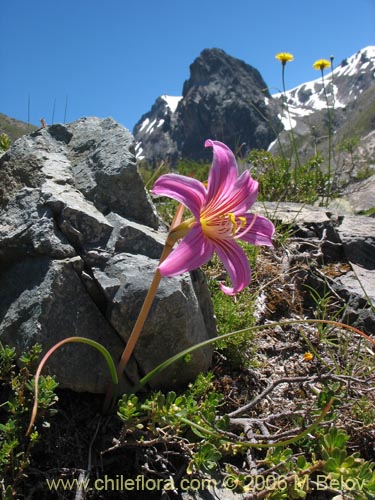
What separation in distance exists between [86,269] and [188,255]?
910 mm

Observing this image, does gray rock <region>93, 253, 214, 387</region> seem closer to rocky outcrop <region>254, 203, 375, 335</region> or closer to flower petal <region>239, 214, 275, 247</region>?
flower petal <region>239, 214, 275, 247</region>

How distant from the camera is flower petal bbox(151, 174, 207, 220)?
2096mm

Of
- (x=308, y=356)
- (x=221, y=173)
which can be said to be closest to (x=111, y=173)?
(x=221, y=173)

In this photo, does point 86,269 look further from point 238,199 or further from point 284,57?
point 284,57

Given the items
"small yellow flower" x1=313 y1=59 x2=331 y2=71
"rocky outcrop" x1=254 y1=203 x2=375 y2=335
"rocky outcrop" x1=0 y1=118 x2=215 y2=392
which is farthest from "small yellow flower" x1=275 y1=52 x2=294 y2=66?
"rocky outcrop" x1=0 y1=118 x2=215 y2=392

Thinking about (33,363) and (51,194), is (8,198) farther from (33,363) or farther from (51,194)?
(33,363)

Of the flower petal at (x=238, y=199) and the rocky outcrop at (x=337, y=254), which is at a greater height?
the flower petal at (x=238, y=199)

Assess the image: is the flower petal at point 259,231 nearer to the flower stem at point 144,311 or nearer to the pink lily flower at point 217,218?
the pink lily flower at point 217,218

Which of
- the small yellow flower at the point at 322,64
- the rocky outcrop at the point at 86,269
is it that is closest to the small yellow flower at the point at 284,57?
the small yellow flower at the point at 322,64

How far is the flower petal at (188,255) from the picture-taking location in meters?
1.97

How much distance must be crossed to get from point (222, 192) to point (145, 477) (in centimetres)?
153

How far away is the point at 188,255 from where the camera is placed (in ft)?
6.70

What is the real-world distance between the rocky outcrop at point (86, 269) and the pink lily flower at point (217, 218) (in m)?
0.49

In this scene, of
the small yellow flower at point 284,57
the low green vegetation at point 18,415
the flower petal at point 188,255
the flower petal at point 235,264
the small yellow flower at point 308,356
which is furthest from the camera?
the small yellow flower at point 284,57
